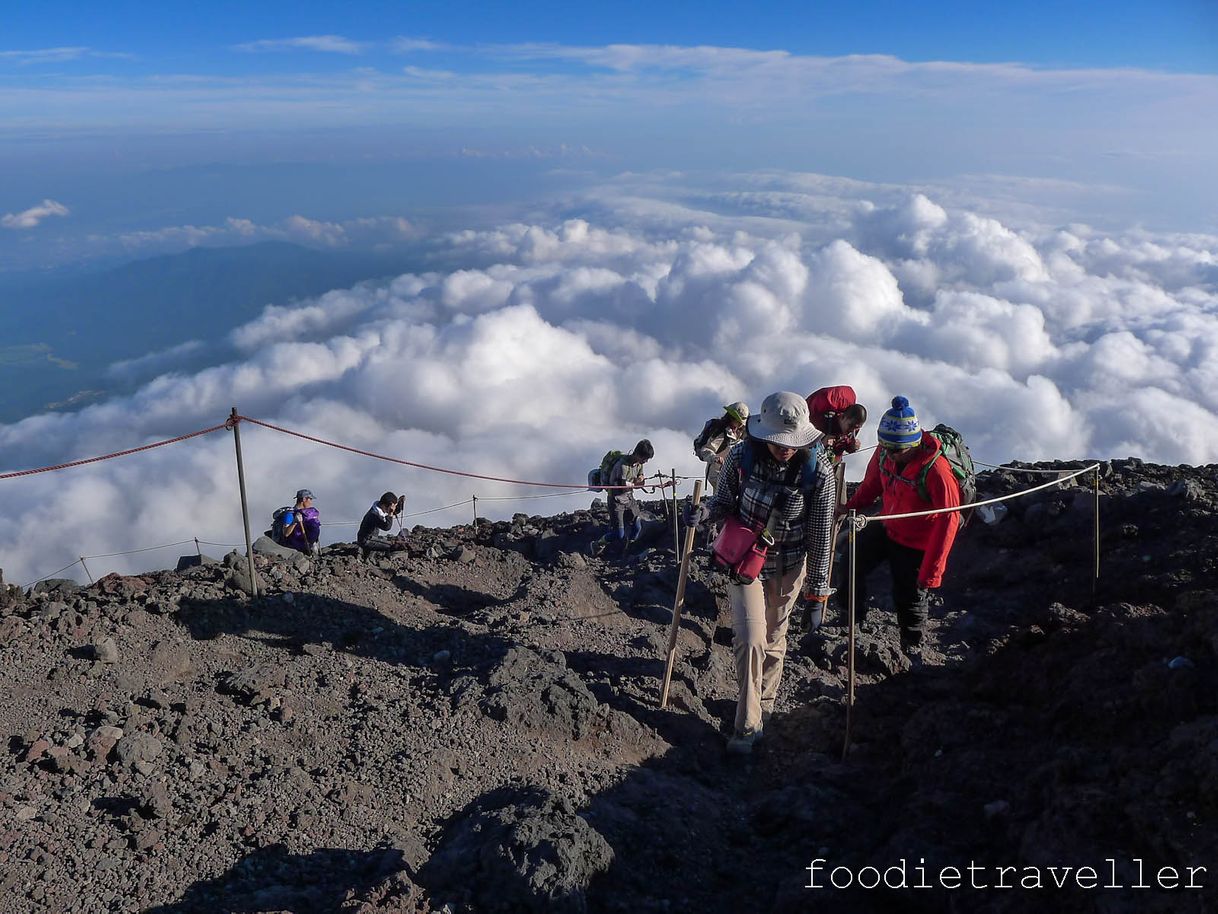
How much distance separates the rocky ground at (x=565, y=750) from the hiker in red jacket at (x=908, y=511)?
548 millimetres

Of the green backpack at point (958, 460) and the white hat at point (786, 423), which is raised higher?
the white hat at point (786, 423)

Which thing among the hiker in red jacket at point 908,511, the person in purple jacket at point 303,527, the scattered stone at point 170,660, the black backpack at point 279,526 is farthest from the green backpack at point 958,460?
the black backpack at point 279,526

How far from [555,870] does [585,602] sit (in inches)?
182

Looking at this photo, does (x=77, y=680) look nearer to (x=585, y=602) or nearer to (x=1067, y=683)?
(x=585, y=602)

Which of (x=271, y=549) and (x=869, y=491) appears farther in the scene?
(x=271, y=549)

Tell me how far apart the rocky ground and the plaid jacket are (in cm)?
123

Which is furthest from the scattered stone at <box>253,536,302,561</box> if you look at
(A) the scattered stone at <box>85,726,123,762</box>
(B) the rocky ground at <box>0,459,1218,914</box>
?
(A) the scattered stone at <box>85,726,123,762</box>

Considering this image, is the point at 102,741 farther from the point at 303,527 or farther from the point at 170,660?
the point at 303,527

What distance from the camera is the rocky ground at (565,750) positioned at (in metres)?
3.66

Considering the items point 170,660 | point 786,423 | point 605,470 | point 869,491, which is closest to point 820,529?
point 786,423

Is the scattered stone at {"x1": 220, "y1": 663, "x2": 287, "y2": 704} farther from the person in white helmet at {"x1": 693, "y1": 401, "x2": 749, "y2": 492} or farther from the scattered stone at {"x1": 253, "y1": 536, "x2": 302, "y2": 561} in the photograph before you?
the scattered stone at {"x1": 253, "y1": 536, "x2": 302, "y2": 561}

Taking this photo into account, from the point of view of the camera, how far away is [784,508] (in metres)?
5.20

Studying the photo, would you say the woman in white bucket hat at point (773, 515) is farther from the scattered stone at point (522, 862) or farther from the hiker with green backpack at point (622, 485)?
the hiker with green backpack at point (622, 485)

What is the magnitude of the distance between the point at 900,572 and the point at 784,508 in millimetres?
1737
